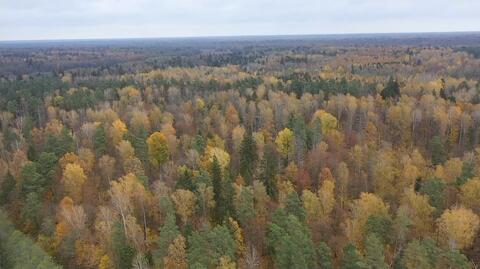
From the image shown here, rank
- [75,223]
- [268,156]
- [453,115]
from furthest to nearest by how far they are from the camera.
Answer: [453,115]
[268,156]
[75,223]

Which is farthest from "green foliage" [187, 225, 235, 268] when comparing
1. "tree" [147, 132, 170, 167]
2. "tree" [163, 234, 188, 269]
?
"tree" [147, 132, 170, 167]

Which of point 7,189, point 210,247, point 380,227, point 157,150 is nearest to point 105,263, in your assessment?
point 210,247

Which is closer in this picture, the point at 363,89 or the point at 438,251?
the point at 438,251

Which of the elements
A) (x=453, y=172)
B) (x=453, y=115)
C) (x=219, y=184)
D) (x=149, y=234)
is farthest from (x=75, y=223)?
(x=453, y=115)

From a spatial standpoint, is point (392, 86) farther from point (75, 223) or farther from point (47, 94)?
point (47, 94)

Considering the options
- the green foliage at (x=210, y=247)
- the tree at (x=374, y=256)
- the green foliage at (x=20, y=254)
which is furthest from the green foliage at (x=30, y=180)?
the tree at (x=374, y=256)

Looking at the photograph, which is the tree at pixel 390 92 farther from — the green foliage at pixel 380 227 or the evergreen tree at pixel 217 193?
the green foliage at pixel 380 227
